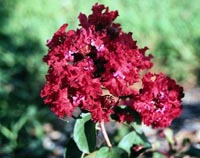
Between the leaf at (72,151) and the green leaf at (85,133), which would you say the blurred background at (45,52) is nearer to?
the leaf at (72,151)

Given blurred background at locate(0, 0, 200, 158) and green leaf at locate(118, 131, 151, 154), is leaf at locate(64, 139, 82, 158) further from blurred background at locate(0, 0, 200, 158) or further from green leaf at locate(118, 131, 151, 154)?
blurred background at locate(0, 0, 200, 158)

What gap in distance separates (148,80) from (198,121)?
1.53 m

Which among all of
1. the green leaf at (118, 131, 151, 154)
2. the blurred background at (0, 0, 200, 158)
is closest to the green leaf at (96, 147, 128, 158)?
the green leaf at (118, 131, 151, 154)

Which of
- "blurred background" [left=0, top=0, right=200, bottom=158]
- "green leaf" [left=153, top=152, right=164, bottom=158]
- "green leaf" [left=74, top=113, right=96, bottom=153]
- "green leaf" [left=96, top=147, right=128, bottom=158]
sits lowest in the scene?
"green leaf" [left=96, top=147, right=128, bottom=158]

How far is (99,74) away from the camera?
1.60 meters

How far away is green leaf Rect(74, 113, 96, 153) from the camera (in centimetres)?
169

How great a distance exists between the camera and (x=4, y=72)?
360 cm

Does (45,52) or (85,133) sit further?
(45,52)

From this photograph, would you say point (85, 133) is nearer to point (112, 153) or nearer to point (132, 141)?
point (112, 153)

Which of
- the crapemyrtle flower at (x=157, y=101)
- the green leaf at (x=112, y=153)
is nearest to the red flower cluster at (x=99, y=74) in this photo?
the crapemyrtle flower at (x=157, y=101)

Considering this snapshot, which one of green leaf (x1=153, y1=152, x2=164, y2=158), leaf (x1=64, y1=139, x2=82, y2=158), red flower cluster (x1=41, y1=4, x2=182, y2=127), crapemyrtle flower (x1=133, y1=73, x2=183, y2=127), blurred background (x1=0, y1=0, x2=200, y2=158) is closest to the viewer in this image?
red flower cluster (x1=41, y1=4, x2=182, y2=127)

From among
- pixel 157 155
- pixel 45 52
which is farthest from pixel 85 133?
pixel 45 52

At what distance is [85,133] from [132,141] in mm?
260

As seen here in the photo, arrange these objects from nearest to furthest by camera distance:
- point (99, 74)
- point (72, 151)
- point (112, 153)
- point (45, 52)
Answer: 1. point (99, 74)
2. point (112, 153)
3. point (72, 151)
4. point (45, 52)
